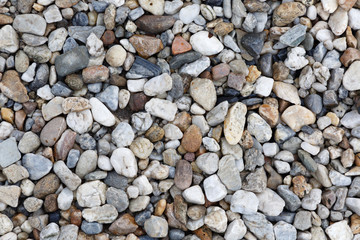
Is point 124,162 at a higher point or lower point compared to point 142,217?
higher

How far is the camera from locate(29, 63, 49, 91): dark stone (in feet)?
4.47

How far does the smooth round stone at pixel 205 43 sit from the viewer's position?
140cm

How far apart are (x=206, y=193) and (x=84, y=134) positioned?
0.46 metres

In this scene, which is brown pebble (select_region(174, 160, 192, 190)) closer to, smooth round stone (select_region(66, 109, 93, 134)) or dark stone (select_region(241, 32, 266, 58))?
smooth round stone (select_region(66, 109, 93, 134))

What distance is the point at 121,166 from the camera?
1325 millimetres

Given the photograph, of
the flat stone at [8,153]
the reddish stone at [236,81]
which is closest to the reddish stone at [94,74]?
the flat stone at [8,153]

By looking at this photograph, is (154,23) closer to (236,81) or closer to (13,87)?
(236,81)

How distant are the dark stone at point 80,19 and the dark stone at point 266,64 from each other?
641 mm

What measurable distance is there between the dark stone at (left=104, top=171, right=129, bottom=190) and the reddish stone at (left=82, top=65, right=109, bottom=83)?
1.07 ft

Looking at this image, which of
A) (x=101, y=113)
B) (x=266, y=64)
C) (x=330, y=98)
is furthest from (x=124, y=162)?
(x=330, y=98)

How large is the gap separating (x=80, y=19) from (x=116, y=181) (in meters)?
0.57

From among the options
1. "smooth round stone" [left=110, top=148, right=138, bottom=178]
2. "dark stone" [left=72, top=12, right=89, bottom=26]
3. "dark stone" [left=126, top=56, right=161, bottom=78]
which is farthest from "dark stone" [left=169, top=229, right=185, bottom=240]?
"dark stone" [left=72, top=12, right=89, bottom=26]

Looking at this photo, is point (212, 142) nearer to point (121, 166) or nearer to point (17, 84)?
point (121, 166)

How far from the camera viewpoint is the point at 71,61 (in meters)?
1.35
